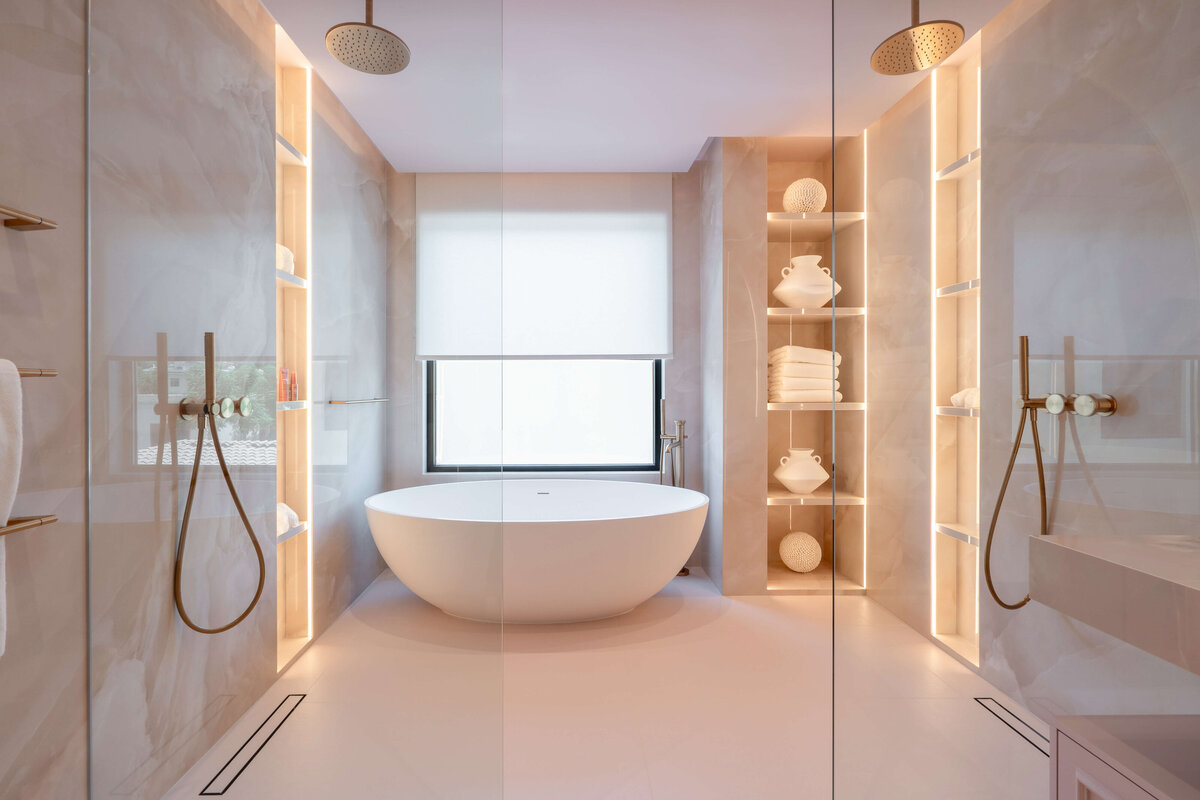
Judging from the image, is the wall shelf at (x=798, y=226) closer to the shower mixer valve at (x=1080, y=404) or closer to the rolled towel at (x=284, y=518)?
the shower mixer valve at (x=1080, y=404)

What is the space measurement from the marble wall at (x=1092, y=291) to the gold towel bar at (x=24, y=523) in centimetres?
185

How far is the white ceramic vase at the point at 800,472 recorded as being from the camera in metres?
3.46

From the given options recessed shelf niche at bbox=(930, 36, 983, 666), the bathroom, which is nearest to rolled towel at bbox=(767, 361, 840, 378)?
the bathroom

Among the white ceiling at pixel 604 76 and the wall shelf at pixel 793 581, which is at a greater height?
the white ceiling at pixel 604 76

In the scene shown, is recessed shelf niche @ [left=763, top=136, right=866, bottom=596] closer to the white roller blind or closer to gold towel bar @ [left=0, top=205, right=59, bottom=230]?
the white roller blind

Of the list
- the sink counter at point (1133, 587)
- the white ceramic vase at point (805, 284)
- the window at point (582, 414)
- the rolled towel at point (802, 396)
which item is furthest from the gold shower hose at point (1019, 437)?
the window at point (582, 414)

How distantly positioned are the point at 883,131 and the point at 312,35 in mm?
1269

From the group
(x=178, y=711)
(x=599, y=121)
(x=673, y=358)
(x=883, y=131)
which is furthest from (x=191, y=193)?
(x=673, y=358)

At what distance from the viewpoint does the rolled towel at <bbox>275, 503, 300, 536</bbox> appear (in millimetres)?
1374

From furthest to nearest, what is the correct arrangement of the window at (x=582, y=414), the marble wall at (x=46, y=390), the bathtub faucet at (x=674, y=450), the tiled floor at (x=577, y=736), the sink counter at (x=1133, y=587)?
the window at (x=582, y=414) → the bathtub faucet at (x=674, y=450) → the tiled floor at (x=577, y=736) → the marble wall at (x=46, y=390) → the sink counter at (x=1133, y=587)

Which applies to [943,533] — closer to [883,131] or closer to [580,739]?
[883,131]

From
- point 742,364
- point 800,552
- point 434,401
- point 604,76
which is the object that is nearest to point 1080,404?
point 434,401

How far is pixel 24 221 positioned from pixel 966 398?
6.20 feet

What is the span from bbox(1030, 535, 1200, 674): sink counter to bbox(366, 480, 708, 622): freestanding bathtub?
1.10 metres
